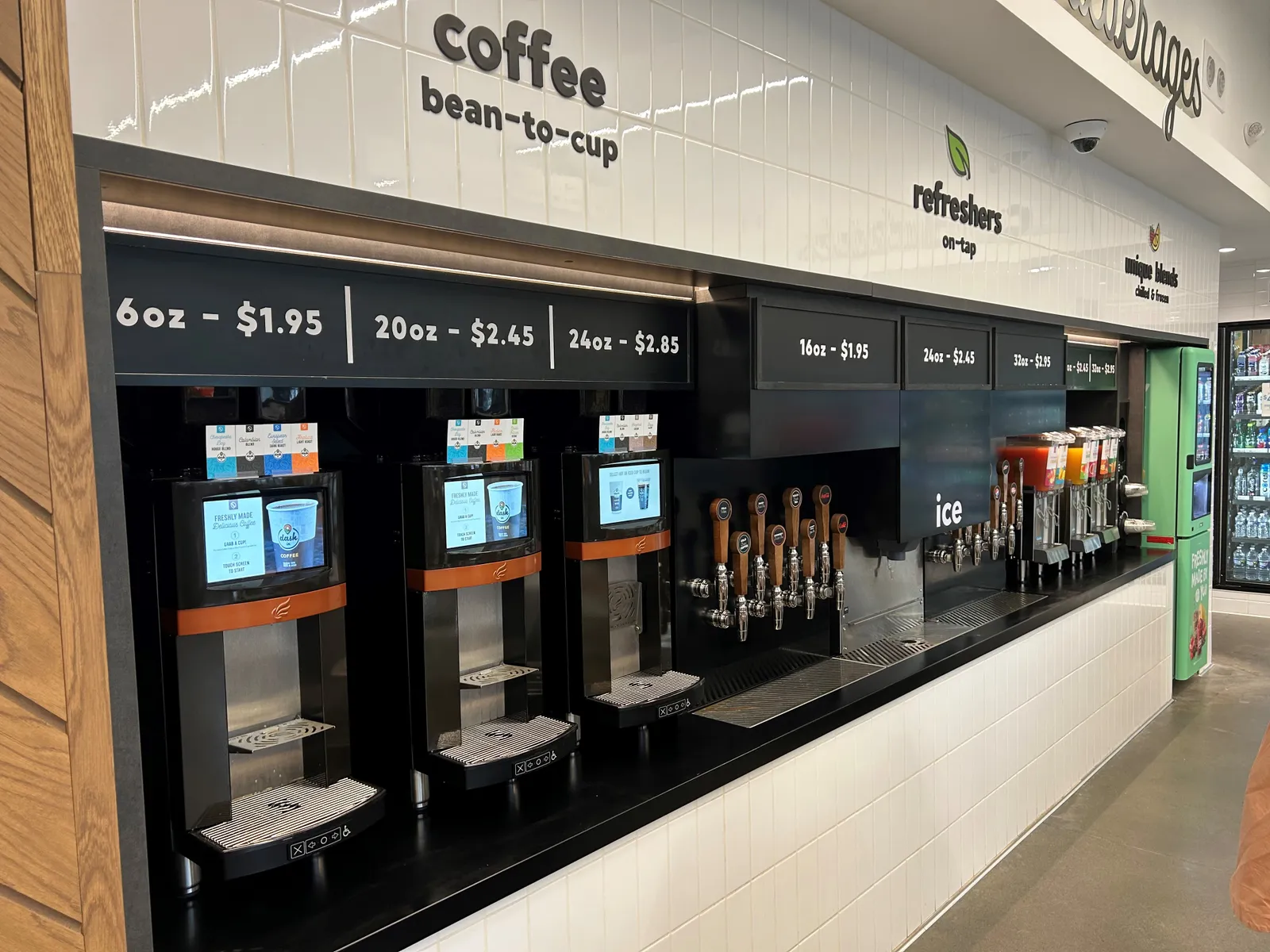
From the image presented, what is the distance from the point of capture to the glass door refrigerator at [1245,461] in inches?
299

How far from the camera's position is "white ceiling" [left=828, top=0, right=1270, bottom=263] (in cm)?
272

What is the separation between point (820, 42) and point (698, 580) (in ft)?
5.07

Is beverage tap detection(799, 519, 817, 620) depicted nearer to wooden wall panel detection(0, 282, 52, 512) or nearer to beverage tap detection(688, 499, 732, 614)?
beverage tap detection(688, 499, 732, 614)

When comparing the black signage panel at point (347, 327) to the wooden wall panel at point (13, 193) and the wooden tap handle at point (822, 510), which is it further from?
the wooden tap handle at point (822, 510)

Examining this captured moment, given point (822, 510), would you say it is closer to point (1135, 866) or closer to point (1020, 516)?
point (1020, 516)

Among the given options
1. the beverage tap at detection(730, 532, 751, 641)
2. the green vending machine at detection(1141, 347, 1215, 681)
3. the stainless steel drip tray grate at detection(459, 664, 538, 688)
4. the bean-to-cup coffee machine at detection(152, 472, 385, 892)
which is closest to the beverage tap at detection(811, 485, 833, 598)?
the beverage tap at detection(730, 532, 751, 641)

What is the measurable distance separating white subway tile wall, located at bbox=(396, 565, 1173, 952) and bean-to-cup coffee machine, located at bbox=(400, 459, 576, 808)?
289 mm

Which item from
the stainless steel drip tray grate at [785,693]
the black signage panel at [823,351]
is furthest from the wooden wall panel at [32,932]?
the black signage panel at [823,351]

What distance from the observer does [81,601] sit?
1.09 meters

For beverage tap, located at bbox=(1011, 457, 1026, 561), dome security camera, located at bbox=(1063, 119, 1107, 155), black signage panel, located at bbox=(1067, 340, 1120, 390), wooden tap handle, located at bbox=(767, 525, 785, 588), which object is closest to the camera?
wooden tap handle, located at bbox=(767, 525, 785, 588)

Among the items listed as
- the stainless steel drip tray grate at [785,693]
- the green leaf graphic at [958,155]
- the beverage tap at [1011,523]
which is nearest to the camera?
the stainless steel drip tray grate at [785,693]

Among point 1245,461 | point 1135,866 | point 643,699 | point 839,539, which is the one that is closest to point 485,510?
point 643,699

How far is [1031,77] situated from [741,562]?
1.95m

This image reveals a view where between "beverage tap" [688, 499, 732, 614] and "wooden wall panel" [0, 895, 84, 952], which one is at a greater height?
"beverage tap" [688, 499, 732, 614]
